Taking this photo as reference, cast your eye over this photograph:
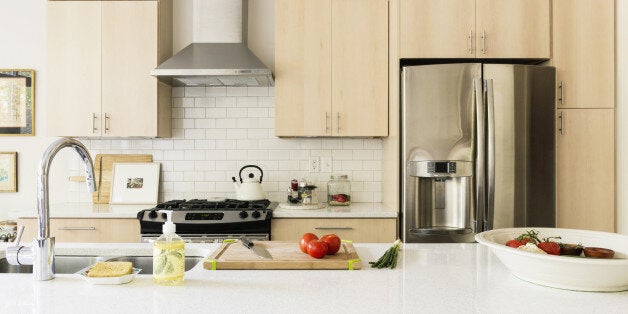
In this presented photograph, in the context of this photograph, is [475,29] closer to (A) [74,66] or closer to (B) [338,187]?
(B) [338,187]

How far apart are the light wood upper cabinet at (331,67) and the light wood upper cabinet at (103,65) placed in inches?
37.8

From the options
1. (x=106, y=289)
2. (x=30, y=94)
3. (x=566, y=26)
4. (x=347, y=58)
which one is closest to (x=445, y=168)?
(x=347, y=58)

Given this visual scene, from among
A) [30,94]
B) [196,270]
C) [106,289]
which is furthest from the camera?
[30,94]

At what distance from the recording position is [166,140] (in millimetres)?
3865

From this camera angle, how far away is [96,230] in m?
3.18

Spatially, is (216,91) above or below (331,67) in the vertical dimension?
below

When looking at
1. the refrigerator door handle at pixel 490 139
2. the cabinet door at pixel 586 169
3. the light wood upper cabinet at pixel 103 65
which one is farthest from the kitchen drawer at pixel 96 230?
the cabinet door at pixel 586 169

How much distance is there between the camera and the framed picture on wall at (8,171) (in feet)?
12.6

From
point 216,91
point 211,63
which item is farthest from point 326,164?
point 211,63

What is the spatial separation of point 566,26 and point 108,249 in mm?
3107

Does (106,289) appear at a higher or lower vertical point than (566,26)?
lower

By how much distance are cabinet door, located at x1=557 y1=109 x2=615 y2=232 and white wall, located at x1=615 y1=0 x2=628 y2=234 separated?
51 millimetres

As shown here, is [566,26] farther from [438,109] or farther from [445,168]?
[445,168]

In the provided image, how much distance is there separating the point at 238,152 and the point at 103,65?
120cm
